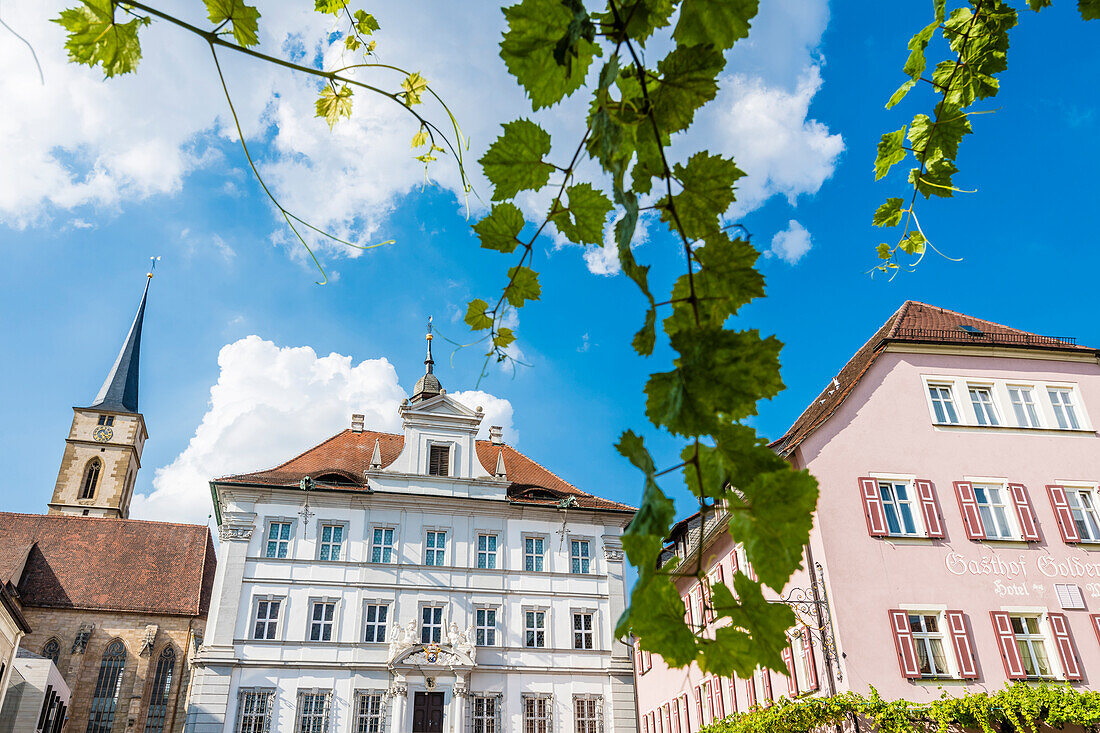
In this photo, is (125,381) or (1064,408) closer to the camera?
(1064,408)

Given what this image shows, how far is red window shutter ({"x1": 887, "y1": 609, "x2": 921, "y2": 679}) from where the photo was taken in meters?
14.7

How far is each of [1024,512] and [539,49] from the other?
764 inches

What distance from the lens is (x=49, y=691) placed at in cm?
2880

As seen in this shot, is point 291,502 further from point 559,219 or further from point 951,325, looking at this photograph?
point 559,219

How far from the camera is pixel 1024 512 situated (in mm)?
16906

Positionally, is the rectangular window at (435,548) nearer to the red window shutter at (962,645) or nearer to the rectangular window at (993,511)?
the red window shutter at (962,645)

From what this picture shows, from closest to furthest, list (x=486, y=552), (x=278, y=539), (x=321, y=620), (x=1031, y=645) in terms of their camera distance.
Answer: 1. (x=1031, y=645)
2. (x=321, y=620)
3. (x=278, y=539)
4. (x=486, y=552)

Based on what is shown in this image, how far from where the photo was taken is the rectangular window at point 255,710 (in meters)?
21.6

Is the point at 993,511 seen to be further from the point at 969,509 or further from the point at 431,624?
the point at 431,624

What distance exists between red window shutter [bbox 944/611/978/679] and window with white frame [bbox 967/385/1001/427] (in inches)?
207

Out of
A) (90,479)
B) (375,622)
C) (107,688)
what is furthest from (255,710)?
(90,479)

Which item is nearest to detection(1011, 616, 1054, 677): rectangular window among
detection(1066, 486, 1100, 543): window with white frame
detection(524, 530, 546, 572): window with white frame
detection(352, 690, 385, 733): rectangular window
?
detection(1066, 486, 1100, 543): window with white frame

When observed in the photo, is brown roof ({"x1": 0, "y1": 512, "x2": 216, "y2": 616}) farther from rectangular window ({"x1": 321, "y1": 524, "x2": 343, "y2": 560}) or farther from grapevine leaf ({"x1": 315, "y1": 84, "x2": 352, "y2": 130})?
grapevine leaf ({"x1": 315, "y1": 84, "x2": 352, "y2": 130})

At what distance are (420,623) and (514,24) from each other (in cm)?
2475
